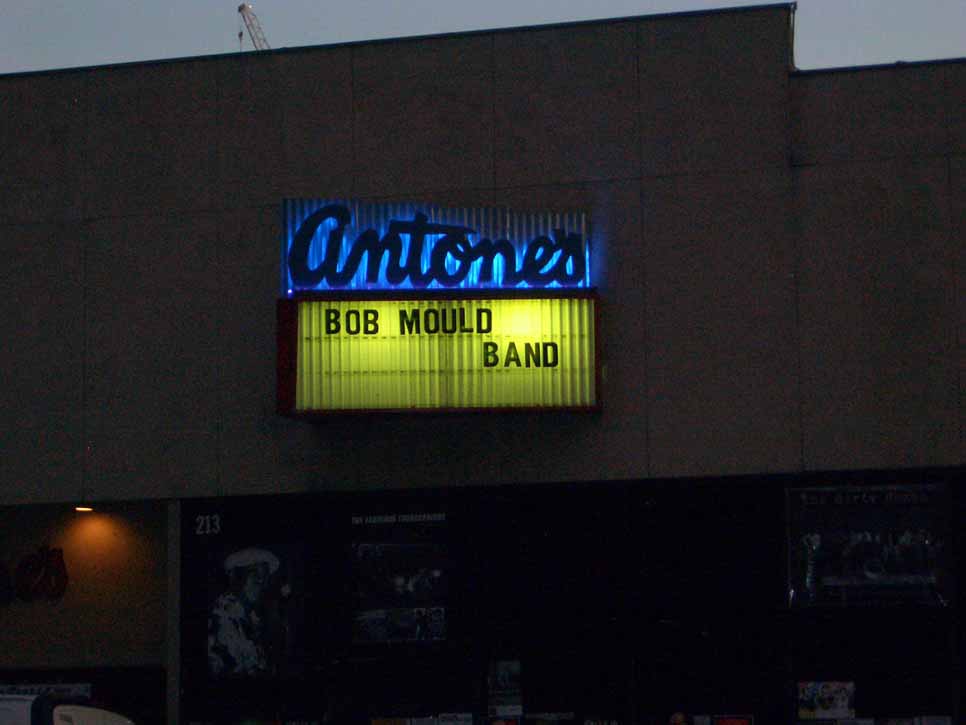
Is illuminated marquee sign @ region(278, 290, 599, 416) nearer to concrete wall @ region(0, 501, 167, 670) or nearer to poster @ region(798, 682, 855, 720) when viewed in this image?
concrete wall @ region(0, 501, 167, 670)

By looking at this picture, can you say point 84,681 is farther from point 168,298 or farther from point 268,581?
point 168,298

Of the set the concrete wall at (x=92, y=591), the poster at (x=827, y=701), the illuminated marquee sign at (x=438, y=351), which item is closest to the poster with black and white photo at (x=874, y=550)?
→ the poster at (x=827, y=701)

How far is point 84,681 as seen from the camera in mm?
17734

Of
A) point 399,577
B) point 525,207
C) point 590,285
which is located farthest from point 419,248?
point 399,577

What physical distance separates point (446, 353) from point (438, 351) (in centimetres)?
9

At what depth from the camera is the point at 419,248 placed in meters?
15.5

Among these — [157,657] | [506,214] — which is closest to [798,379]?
[506,214]

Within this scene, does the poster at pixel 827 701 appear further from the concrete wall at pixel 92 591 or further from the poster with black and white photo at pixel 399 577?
the concrete wall at pixel 92 591

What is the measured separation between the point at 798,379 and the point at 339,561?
5454 millimetres

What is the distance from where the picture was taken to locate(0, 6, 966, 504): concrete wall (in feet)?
50.0

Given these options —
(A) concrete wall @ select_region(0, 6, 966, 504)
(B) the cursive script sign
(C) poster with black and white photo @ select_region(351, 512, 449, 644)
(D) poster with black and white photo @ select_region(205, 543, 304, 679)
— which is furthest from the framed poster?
(B) the cursive script sign

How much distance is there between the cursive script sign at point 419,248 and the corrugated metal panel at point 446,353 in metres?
0.28

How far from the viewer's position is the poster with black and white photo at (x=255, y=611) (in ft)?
52.7

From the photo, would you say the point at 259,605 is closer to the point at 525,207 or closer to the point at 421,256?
the point at 421,256
